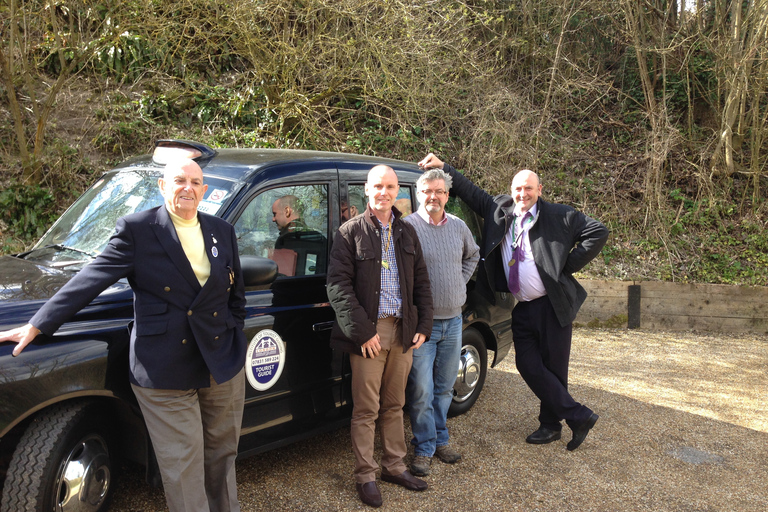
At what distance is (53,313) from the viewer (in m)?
2.63

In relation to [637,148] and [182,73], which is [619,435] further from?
[182,73]

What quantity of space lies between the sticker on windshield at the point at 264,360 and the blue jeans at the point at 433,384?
0.97 meters

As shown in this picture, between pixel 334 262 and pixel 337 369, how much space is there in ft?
2.53

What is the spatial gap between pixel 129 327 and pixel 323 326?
1.18 meters

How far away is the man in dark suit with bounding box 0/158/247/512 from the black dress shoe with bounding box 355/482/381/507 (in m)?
1.09

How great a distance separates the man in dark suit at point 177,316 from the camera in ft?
9.16

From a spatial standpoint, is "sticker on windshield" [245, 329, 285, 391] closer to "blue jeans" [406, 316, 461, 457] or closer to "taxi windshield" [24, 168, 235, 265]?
"taxi windshield" [24, 168, 235, 265]

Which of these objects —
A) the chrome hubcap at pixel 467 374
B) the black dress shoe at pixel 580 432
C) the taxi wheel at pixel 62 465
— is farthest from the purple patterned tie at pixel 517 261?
the taxi wheel at pixel 62 465

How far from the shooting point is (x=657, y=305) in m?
9.15

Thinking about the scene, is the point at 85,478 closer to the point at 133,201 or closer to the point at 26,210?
the point at 133,201

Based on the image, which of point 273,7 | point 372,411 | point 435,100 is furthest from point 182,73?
point 372,411

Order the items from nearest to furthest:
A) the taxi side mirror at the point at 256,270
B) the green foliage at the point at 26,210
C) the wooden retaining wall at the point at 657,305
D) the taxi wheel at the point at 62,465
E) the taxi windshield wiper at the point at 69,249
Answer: the taxi wheel at the point at 62,465
the taxi side mirror at the point at 256,270
the taxi windshield wiper at the point at 69,249
the wooden retaining wall at the point at 657,305
the green foliage at the point at 26,210

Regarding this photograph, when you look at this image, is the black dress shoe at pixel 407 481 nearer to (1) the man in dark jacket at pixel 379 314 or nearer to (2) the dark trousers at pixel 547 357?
(1) the man in dark jacket at pixel 379 314

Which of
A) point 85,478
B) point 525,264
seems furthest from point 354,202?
point 85,478
